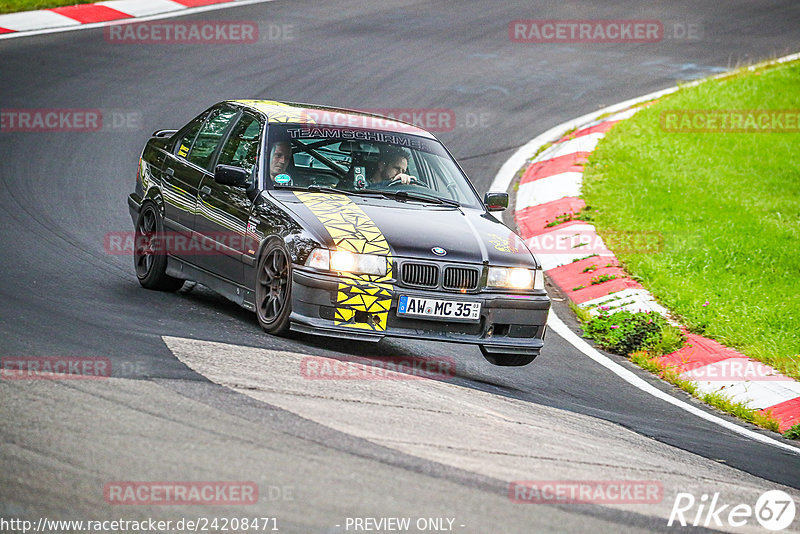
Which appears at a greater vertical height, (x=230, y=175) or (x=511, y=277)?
(x=230, y=175)

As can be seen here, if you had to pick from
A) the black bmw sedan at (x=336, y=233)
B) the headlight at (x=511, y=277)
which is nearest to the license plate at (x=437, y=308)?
the black bmw sedan at (x=336, y=233)

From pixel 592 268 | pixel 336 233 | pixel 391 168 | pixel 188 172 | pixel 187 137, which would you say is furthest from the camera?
pixel 592 268

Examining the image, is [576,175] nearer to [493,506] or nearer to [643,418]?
[643,418]

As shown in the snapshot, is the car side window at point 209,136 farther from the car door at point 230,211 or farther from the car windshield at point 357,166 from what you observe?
the car windshield at point 357,166

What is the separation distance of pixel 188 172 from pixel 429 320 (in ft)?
8.90

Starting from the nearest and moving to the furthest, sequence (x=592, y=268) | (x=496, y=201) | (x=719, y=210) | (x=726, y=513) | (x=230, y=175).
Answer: (x=726, y=513) → (x=230, y=175) → (x=496, y=201) → (x=592, y=268) → (x=719, y=210)

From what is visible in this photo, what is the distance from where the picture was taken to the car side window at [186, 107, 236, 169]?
8.77 m

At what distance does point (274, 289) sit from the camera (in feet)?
24.2

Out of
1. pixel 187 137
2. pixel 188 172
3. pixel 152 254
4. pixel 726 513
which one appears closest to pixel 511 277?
pixel 726 513

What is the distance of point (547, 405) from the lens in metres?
6.89

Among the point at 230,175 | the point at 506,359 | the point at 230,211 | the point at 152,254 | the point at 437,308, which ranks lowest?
the point at 506,359

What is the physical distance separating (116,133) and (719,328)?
8576 millimetres

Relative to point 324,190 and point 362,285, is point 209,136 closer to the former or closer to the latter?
point 324,190

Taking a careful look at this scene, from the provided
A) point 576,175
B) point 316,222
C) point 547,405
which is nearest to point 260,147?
point 316,222
